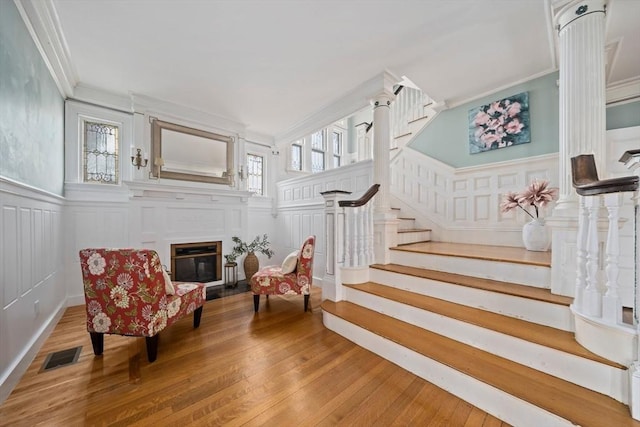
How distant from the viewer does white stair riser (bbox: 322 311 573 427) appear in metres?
1.20

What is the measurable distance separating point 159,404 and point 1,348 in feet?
3.83

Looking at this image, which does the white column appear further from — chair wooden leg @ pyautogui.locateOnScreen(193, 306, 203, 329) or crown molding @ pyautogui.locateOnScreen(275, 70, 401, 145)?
chair wooden leg @ pyautogui.locateOnScreen(193, 306, 203, 329)

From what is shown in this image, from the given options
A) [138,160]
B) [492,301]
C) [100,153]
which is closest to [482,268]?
[492,301]

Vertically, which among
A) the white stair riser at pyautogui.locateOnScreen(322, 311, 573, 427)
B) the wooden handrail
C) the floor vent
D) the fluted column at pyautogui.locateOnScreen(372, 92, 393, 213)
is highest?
the fluted column at pyautogui.locateOnScreen(372, 92, 393, 213)

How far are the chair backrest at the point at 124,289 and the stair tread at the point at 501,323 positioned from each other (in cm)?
194

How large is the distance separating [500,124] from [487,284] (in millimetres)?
2440

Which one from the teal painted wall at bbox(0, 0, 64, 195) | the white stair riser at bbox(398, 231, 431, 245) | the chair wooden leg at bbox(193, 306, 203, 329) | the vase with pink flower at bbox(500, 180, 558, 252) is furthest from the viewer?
the white stair riser at bbox(398, 231, 431, 245)

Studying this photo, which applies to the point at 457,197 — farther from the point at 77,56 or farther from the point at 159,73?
the point at 77,56

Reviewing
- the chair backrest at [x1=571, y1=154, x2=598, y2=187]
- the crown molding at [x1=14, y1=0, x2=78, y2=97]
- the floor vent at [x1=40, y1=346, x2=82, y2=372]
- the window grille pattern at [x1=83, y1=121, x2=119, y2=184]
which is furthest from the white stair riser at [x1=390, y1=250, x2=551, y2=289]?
the window grille pattern at [x1=83, y1=121, x2=119, y2=184]

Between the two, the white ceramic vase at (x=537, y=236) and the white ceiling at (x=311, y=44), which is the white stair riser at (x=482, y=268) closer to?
the white ceramic vase at (x=537, y=236)

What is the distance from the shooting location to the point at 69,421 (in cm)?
135

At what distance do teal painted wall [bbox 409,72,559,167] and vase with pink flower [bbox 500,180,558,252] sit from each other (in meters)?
0.76

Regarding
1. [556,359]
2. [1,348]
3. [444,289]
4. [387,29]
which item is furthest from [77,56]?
[556,359]

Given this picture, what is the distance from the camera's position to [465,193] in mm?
3488
